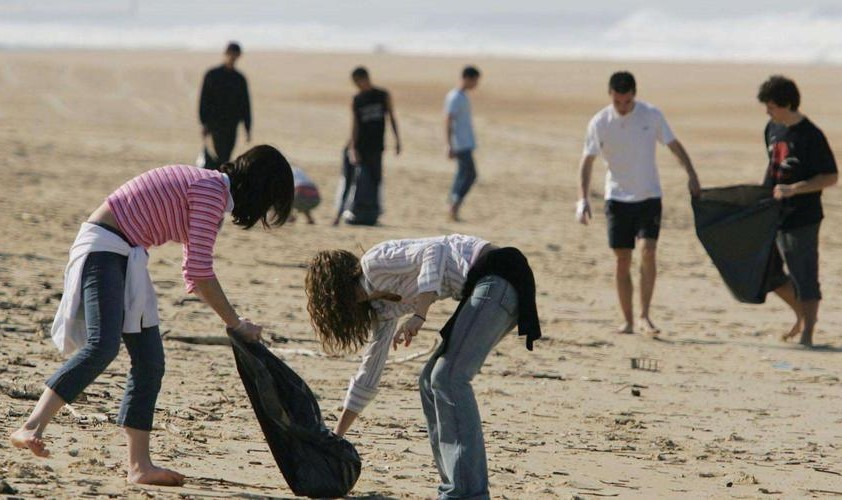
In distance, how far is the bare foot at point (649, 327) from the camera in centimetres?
949

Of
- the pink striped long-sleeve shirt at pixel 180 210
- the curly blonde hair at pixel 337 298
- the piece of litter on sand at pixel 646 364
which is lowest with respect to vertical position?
the piece of litter on sand at pixel 646 364

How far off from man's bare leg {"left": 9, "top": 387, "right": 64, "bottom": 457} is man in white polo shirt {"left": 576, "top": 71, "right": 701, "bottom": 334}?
506 cm

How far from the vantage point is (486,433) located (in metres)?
6.54

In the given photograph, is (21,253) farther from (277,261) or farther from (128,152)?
(128,152)

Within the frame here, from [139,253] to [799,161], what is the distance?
17.0 feet

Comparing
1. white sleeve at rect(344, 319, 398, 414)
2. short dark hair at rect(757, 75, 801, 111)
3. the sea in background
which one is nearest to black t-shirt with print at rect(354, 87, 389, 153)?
short dark hair at rect(757, 75, 801, 111)

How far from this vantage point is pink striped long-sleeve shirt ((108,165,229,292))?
16.3 feet

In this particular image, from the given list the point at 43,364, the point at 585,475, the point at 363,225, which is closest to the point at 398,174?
the point at 363,225

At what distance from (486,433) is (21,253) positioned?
216 inches

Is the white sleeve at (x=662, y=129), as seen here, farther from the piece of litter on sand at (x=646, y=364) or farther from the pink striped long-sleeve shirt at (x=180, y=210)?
the pink striped long-sleeve shirt at (x=180, y=210)

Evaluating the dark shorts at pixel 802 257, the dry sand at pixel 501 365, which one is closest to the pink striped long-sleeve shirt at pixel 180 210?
the dry sand at pixel 501 365

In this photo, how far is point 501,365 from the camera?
8.18 metres

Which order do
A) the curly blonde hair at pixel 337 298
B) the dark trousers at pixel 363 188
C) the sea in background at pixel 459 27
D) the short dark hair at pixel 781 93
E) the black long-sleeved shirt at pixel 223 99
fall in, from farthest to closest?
the sea in background at pixel 459 27
the dark trousers at pixel 363 188
the black long-sleeved shirt at pixel 223 99
the short dark hair at pixel 781 93
the curly blonde hair at pixel 337 298

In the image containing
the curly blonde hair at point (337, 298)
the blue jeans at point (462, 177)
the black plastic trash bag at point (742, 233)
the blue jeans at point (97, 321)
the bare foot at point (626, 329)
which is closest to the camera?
the blue jeans at point (97, 321)
